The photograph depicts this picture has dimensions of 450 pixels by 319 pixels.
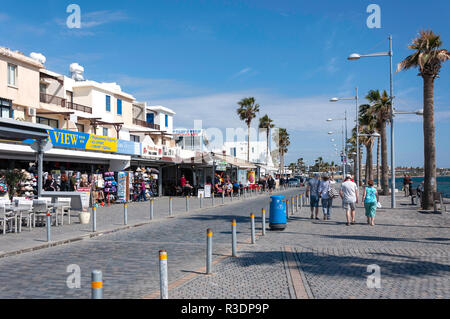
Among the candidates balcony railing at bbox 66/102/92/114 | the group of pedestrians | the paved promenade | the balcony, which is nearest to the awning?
the paved promenade

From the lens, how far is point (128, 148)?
28.3m

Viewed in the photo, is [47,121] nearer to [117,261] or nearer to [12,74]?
[12,74]

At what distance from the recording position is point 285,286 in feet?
22.0

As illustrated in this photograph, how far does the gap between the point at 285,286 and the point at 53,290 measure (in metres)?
3.63

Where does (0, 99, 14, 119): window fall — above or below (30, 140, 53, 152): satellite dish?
above

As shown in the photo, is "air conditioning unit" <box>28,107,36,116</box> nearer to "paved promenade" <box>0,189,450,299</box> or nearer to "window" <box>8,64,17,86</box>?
"window" <box>8,64,17,86</box>

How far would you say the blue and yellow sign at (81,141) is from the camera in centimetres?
2122

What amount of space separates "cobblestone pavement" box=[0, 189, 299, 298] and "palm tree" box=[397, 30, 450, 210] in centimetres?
1139

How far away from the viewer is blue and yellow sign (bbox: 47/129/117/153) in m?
21.2

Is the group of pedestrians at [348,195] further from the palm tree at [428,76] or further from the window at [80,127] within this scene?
the window at [80,127]

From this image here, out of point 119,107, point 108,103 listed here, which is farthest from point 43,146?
point 119,107

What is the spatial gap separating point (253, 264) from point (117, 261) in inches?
113
